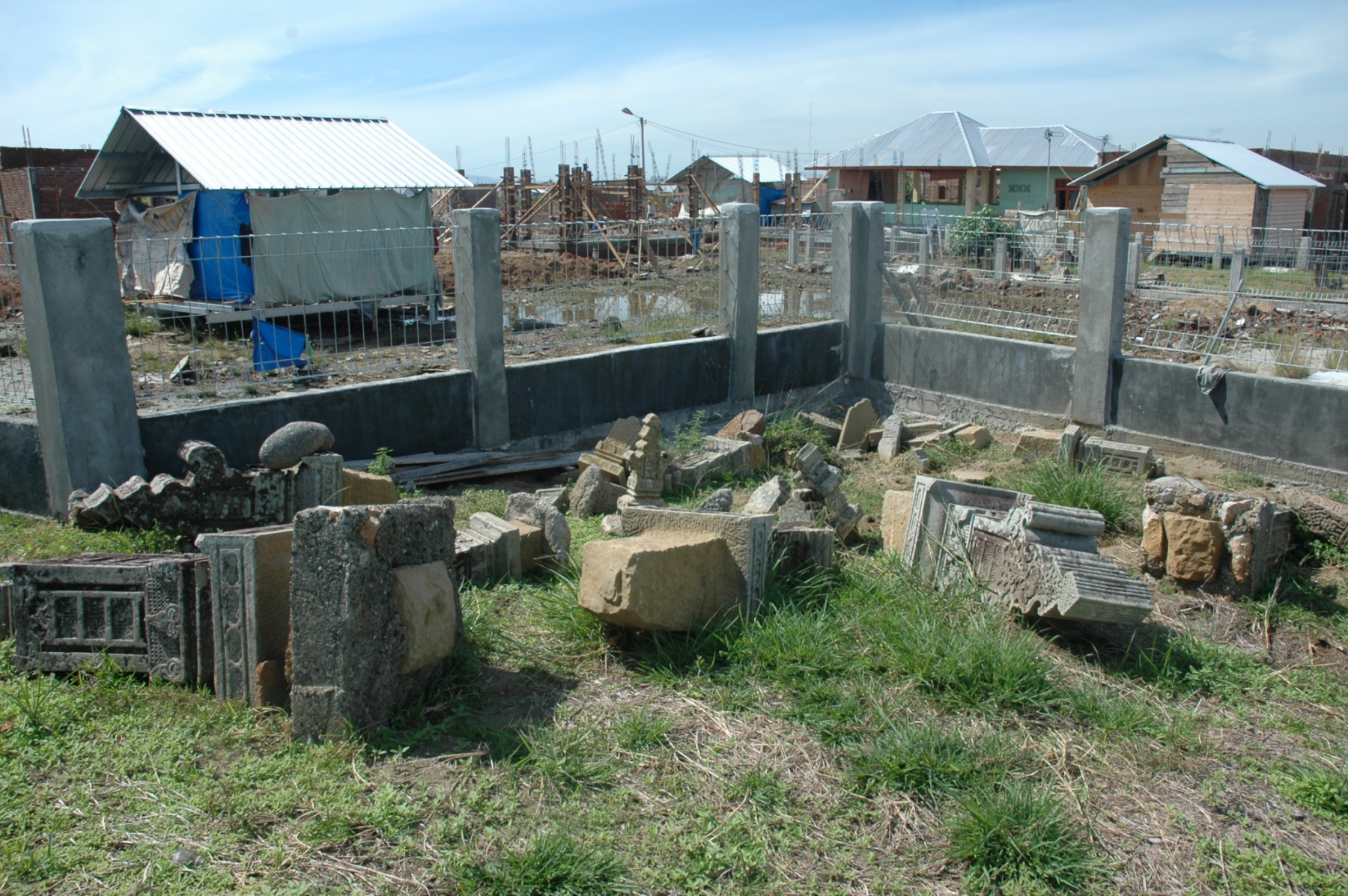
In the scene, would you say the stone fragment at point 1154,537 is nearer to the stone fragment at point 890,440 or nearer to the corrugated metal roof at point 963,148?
the stone fragment at point 890,440

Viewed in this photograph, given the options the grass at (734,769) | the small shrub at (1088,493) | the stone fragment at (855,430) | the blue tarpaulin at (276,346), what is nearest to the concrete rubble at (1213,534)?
the small shrub at (1088,493)

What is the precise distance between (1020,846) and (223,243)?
1370cm

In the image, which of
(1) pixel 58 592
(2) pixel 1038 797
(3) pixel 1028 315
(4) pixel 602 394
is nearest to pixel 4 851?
(1) pixel 58 592

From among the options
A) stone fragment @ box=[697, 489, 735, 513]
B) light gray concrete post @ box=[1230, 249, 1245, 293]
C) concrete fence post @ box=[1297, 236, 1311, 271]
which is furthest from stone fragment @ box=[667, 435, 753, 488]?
concrete fence post @ box=[1297, 236, 1311, 271]

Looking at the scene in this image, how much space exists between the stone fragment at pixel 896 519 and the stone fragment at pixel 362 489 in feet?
9.55

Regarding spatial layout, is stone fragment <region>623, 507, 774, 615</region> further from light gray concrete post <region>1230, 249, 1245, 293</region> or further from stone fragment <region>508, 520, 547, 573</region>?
light gray concrete post <region>1230, 249, 1245, 293</region>

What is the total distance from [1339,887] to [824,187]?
42031mm

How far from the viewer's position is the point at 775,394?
10.1 m

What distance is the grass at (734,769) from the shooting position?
3.08 m

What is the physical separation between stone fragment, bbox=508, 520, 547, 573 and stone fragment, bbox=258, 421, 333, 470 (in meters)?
1.33

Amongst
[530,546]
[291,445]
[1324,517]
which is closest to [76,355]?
[291,445]

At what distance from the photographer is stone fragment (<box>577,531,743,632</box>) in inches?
163

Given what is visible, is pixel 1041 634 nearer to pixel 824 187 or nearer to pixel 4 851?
pixel 4 851

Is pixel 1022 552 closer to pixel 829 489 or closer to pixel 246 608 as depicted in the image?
pixel 829 489
